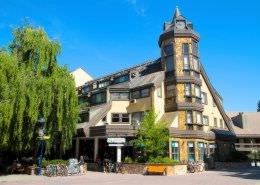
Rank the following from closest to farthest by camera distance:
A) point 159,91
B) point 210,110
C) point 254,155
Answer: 1. point 159,91
2. point 210,110
3. point 254,155

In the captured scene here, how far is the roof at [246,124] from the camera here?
53.1 m

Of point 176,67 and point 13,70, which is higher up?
point 176,67

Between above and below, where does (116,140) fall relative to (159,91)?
below

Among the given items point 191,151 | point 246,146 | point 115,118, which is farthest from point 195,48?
point 246,146

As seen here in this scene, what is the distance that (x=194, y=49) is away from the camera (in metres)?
39.2

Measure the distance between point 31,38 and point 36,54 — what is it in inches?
59.3

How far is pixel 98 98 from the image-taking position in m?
41.7

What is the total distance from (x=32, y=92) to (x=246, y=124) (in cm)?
3946

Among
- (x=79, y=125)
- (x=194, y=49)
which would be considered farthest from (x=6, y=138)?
(x=194, y=49)

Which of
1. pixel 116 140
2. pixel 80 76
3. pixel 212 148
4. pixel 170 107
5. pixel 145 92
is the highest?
pixel 80 76

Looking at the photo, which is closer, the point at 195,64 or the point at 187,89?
the point at 187,89

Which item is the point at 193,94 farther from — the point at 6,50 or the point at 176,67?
the point at 6,50

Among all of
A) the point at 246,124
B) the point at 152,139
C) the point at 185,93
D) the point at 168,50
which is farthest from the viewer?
the point at 246,124

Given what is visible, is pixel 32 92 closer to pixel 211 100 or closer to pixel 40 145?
pixel 40 145
